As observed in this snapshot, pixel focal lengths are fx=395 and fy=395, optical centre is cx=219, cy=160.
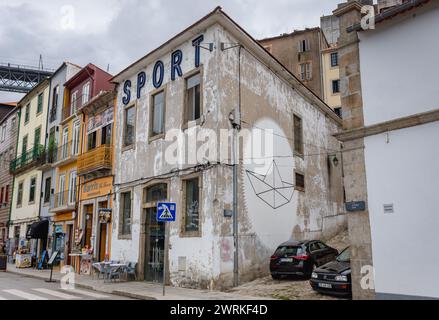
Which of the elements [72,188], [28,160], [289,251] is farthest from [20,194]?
[289,251]

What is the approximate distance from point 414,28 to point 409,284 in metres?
5.87

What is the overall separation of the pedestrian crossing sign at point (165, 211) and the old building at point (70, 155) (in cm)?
1189

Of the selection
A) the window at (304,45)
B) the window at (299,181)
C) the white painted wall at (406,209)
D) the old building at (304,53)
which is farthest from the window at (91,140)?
the window at (304,45)

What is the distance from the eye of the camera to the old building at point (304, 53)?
1480 inches

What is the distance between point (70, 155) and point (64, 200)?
105 inches

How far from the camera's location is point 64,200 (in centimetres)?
2312

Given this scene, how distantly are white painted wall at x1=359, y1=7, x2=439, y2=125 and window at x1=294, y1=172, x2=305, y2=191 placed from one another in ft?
28.1

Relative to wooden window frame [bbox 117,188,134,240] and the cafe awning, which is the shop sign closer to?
wooden window frame [bbox 117,188,134,240]

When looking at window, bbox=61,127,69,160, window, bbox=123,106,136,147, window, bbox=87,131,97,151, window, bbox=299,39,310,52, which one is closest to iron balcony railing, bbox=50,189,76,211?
window, bbox=61,127,69,160

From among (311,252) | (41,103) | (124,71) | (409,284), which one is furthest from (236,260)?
(41,103)

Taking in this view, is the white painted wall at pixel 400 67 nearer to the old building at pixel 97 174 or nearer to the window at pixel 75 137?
the old building at pixel 97 174

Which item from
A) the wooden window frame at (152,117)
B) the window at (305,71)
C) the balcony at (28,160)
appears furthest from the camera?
the window at (305,71)

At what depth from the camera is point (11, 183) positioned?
105 ft

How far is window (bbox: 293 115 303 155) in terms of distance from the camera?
19.3 m
